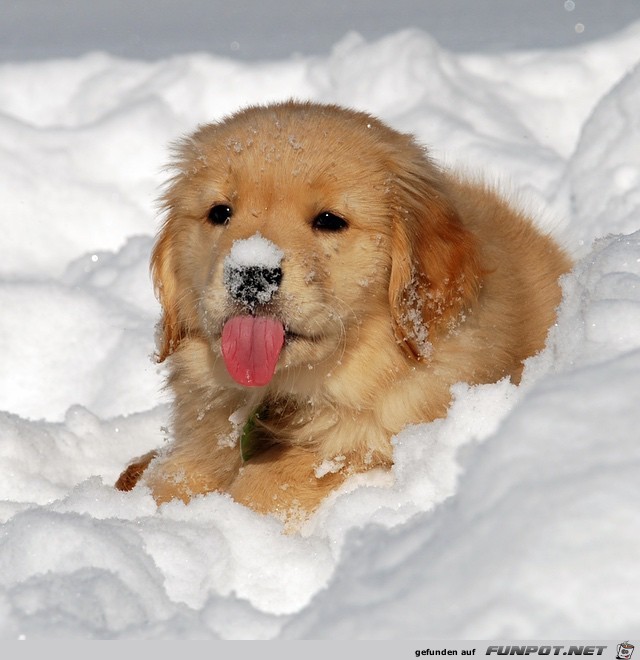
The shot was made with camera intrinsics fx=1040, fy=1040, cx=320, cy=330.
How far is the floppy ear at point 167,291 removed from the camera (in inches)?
132

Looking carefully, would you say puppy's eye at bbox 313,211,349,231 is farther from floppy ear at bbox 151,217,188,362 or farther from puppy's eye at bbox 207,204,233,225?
floppy ear at bbox 151,217,188,362

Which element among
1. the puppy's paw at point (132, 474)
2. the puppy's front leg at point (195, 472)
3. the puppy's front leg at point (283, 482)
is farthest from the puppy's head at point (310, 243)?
the puppy's paw at point (132, 474)

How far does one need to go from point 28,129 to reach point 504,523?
4.89 metres

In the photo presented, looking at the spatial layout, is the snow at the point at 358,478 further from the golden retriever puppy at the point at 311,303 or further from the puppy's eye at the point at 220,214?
the puppy's eye at the point at 220,214

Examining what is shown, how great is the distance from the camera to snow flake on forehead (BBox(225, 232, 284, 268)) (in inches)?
106

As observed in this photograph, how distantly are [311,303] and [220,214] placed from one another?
A: 49cm

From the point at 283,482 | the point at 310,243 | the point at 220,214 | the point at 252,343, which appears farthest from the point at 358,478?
the point at 220,214

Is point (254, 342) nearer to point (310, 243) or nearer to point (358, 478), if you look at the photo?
point (310, 243)

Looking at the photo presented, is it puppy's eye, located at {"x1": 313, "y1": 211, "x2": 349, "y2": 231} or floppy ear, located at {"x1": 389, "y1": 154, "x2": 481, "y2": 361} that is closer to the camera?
puppy's eye, located at {"x1": 313, "y1": 211, "x2": 349, "y2": 231}

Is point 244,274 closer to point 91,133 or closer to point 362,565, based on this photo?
point 362,565

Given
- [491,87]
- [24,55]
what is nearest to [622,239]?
[491,87]

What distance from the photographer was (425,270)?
3031 mm

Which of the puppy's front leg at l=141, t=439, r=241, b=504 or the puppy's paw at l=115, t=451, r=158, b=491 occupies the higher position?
the puppy's paw at l=115, t=451, r=158, b=491

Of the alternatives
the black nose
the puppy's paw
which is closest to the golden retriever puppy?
the black nose
